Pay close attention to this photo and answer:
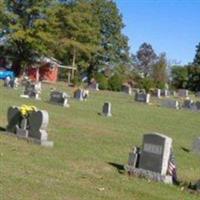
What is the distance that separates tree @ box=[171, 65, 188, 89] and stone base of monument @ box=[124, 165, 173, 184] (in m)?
83.0

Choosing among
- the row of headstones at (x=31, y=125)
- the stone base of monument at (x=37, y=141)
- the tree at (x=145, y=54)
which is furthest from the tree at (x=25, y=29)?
the tree at (x=145, y=54)

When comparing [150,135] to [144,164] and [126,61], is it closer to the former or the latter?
[144,164]

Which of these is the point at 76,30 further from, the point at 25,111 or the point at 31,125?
the point at 31,125

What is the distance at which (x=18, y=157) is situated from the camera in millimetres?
13453

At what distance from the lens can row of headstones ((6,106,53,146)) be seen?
52.6ft

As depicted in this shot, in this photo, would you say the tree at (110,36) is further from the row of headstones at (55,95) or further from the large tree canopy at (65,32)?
the row of headstones at (55,95)

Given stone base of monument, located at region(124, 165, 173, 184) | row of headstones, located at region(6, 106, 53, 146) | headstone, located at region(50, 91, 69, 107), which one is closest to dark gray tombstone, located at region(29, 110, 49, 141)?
row of headstones, located at region(6, 106, 53, 146)

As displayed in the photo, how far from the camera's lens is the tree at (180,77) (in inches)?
3799

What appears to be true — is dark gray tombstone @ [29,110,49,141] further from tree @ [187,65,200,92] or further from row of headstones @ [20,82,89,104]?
tree @ [187,65,200,92]

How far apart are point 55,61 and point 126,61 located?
1466cm

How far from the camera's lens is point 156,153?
13.2 meters

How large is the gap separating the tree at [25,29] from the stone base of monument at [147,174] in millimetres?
54891

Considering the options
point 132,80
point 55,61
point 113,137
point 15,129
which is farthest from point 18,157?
point 132,80

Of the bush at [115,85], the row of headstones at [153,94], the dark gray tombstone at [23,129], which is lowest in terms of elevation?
the dark gray tombstone at [23,129]
